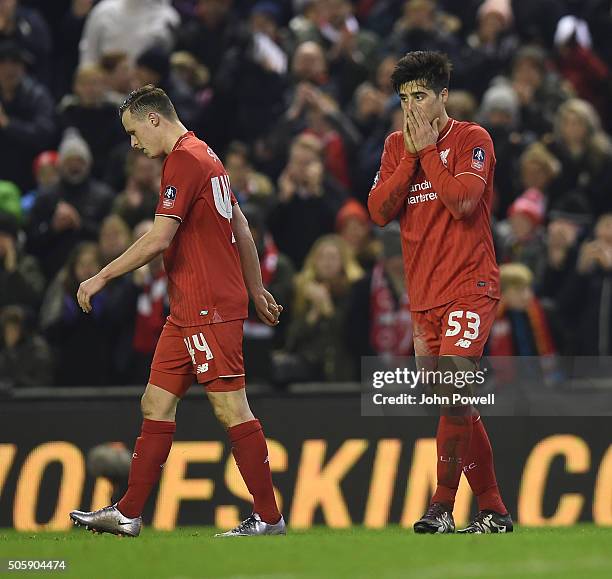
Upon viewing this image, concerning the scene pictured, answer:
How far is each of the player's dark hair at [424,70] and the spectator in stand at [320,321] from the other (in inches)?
174

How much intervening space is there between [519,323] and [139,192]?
383 centimetres

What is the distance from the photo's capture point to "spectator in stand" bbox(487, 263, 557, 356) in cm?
1258

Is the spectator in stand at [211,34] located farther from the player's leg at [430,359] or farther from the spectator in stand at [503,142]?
the player's leg at [430,359]

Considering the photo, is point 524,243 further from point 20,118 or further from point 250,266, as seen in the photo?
point 20,118

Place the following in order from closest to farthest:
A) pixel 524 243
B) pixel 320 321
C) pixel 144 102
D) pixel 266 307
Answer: pixel 144 102, pixel 266 307, pixel 320 321, pixel 524 243

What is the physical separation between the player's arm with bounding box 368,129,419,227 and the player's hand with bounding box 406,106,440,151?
0.09m

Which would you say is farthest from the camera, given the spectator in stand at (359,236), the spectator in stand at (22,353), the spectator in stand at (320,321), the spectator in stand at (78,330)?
the spectator in stand at (359,236)

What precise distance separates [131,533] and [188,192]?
1.85 m

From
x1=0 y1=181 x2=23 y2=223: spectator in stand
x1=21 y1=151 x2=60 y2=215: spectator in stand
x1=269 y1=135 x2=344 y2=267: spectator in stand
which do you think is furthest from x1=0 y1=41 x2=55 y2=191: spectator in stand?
x1=269 y1=135 x2=344 y2=267: spectator in stand

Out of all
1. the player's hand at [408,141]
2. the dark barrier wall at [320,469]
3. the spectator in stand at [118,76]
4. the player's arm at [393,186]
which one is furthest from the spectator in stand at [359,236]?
the player's hand at [408,141]

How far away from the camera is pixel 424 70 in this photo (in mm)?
8562

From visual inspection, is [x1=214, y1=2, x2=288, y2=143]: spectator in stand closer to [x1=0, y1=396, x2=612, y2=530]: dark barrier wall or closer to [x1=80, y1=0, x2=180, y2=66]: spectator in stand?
[x1=80, y1=0, x2=180, y2=66]: spectator in stand

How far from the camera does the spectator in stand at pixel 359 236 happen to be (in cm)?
1402

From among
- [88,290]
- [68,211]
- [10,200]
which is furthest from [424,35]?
[88,290]
